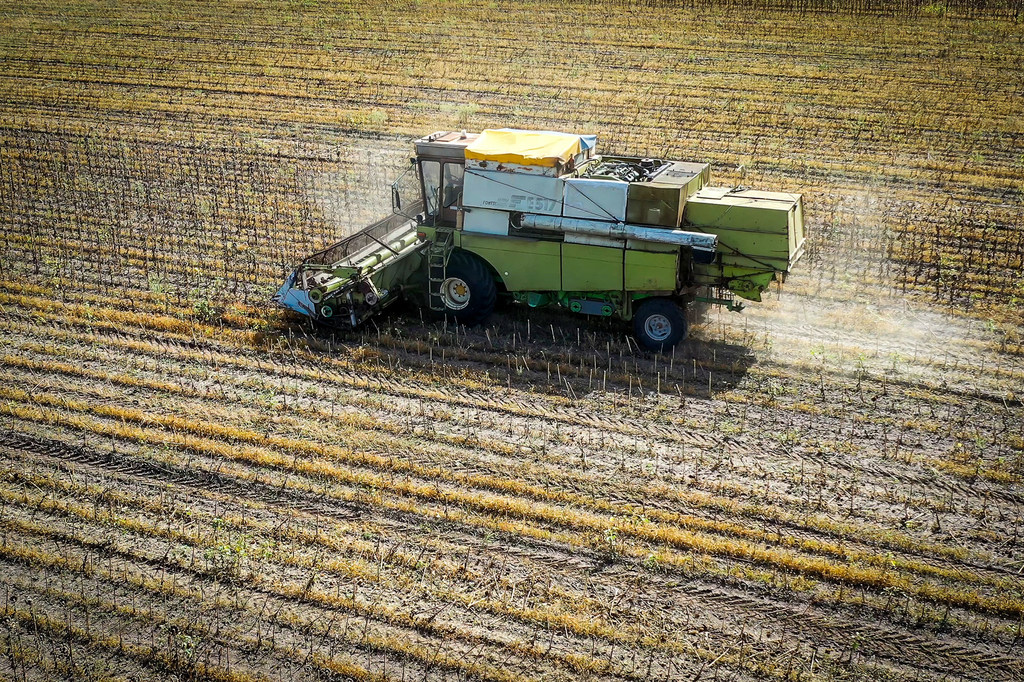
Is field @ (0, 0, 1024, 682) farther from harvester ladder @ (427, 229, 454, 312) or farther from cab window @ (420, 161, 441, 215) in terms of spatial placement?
cab window @ (420, 161, 441, 215)

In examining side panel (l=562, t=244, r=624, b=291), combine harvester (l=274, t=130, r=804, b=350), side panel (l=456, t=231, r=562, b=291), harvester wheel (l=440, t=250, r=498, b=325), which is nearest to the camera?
combine harvester (l=274, t=130, r=804, b=350)

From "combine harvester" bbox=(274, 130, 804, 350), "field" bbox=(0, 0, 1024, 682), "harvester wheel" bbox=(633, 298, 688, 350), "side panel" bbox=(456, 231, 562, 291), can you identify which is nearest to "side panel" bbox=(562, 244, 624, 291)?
"combine harvester" bbox=(274, 130, 804, 350)

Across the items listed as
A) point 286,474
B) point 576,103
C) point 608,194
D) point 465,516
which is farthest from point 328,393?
point 576,103

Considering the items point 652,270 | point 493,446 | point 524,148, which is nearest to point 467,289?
point 524,148

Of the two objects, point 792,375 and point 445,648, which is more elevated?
point 792,375

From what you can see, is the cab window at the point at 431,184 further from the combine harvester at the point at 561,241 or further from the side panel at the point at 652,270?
the side panel at the point at 652,270

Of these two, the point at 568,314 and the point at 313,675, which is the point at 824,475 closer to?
the point at 568,314
